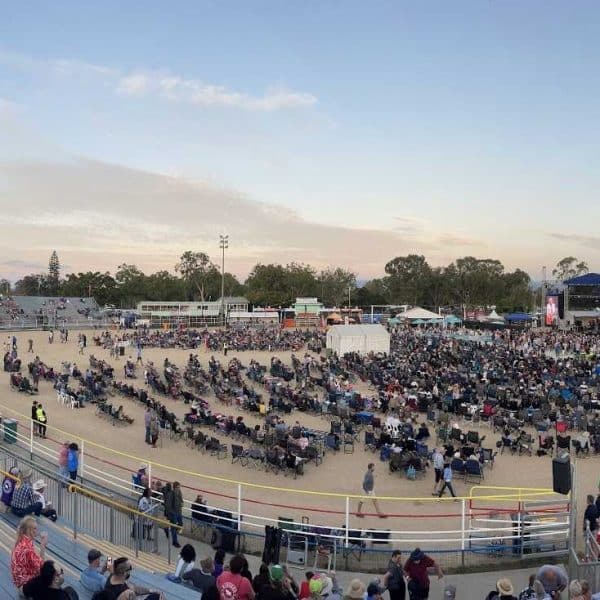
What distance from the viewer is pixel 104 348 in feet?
121

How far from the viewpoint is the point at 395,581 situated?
654cm

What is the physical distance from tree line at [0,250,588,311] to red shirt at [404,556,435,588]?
83.8 m

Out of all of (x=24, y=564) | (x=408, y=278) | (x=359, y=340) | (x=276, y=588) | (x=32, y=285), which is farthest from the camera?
(x=32, y=285)

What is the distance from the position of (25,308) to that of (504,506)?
57.8 m

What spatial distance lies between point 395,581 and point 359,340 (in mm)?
28235

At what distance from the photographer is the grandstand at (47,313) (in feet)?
165

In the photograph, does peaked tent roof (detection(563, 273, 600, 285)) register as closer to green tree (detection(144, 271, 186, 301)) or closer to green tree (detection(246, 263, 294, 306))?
green tree (detection(246, 263, 294, 306))

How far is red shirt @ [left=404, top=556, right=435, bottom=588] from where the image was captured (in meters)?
6.63

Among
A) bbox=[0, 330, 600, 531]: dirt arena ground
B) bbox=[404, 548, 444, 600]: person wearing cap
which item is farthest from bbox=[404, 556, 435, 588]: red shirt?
bbox=[0, 330, 600, 531]: dirt arena ground

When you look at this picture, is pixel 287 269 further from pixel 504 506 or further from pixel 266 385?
pixel 504 506

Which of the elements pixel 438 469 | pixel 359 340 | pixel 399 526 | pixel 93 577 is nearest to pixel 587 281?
pixel 359 340

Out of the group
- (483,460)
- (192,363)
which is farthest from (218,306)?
(483,460)

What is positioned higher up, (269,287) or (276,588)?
(269,287)

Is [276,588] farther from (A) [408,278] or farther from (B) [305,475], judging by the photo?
(A) [408,278]
